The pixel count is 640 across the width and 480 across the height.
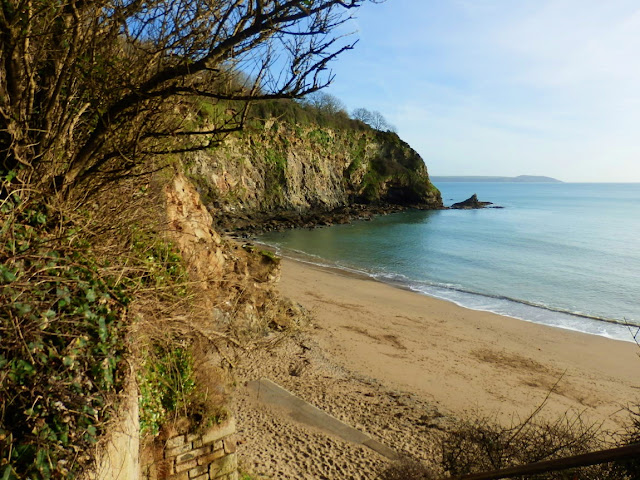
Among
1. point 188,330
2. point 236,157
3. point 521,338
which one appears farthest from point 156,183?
point 236,157

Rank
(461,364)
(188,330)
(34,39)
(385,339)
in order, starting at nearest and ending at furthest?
(34,39) < (188,330) < (461,364) < (385,339)

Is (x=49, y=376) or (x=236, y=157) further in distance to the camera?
(x=236, y=157)

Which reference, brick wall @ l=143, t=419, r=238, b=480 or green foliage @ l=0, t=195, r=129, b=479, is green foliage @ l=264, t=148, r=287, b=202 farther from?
green foliage @ l=0, t=195, r=129, b=479

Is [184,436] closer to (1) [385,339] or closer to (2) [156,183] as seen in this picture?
(2) [156,183]

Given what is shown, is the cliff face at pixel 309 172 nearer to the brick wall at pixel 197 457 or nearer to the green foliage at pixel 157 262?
the green foliage at pixel 157 262

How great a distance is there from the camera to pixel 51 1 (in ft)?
13.3

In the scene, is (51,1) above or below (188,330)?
above

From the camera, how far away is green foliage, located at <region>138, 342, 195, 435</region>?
17.4 ft

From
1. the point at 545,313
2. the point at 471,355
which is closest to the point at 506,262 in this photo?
the point at 545,313

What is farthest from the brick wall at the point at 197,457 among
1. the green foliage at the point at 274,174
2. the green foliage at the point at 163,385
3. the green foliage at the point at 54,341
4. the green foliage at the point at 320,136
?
the green foliage at the point at 320,136

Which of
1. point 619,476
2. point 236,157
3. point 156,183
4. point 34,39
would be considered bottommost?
point 619,476

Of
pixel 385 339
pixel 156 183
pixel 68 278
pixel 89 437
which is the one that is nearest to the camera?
pixel 89 437

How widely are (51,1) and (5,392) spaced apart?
3523mm

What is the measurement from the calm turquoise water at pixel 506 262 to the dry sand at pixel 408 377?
3451mm
